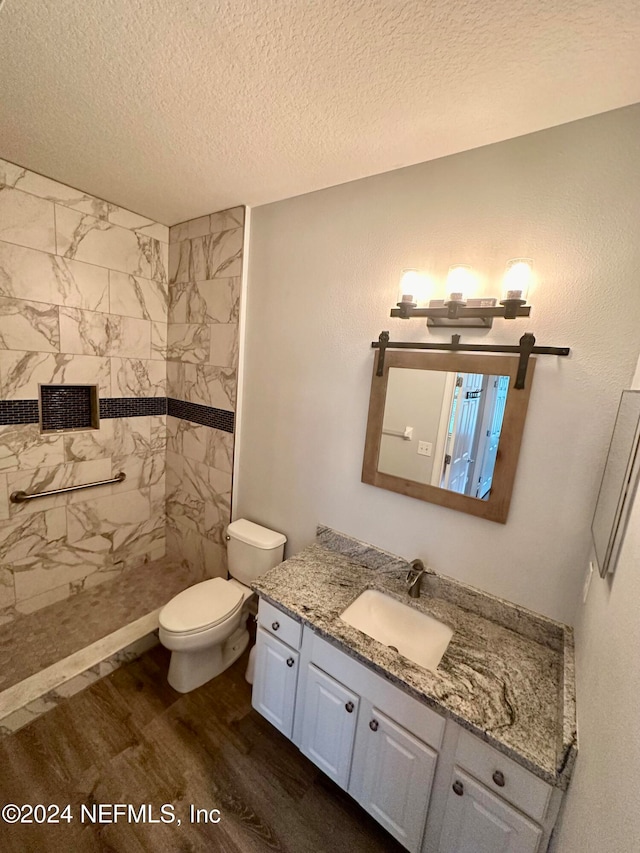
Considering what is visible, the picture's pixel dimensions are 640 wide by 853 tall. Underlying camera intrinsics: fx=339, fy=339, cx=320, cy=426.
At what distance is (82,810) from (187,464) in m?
1.69

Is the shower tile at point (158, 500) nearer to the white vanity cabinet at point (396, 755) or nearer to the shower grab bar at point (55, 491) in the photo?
the shower grab bar at point (55, 491)

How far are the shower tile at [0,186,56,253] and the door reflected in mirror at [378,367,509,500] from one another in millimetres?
2033

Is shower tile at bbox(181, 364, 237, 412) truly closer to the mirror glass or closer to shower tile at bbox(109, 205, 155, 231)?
shower tile at bbox(109, 205, 155, 231)

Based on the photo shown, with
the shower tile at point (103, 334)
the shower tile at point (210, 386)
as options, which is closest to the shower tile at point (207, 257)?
the shower tile at point (103, 334)

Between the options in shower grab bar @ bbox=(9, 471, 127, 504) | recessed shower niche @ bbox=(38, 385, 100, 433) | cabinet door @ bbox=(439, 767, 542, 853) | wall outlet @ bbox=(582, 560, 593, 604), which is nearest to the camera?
cabinet door @ bbox=(439, 767, 542, 853)

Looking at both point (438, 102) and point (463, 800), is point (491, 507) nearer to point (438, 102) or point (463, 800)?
point (463, 800)

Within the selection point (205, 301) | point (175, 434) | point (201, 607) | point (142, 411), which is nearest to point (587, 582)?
point (201, 607)

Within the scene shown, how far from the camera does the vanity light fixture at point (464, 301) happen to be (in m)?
1.20

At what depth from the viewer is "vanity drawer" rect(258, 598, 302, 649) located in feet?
4.53

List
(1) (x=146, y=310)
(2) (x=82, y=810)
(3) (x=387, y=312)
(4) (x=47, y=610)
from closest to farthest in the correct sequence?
(2) (x=82, y=810)
(3) (x=387, y=312)
(4) (x=47, y=610)
(1) (x=146, y=310)

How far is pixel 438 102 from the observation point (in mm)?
1109

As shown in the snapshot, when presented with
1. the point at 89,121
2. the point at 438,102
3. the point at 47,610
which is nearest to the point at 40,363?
the point at 89,121

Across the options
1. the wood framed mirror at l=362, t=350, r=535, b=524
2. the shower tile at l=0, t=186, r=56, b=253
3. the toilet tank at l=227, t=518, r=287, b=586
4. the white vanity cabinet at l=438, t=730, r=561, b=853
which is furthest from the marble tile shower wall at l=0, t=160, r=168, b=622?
the white vanity cabinet at l=438, t=730, r=561, b=853

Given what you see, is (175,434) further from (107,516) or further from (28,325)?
(28,325)
